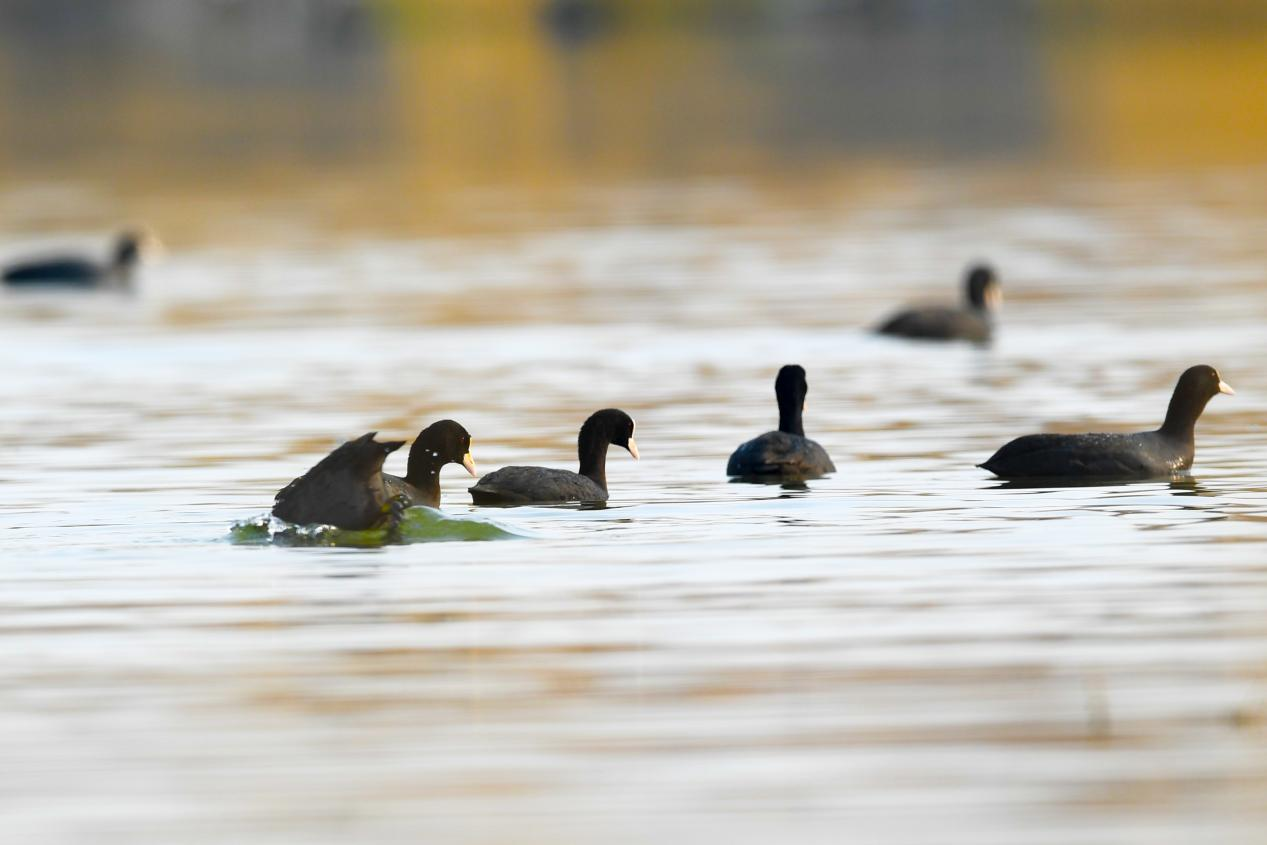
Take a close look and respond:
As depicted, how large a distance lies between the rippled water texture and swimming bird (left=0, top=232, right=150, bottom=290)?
288 inches

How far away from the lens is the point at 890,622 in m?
13.2

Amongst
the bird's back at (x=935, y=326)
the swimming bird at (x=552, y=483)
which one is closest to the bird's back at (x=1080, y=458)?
the swimming bird at (x=552, y=483)

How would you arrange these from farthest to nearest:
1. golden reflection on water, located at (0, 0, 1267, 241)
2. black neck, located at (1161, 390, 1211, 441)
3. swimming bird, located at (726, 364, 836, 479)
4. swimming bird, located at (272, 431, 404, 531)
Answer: golden reflection on water, located at (0, 0, 1267, 241) < black neck, located at (1161, 390, 1211, 441) < swimming bird, located at (726, 364, 836, 479) < swimming bird, located at (272, 431, 404, 531)

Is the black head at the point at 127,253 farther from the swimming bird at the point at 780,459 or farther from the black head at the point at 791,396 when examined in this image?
the swimming bird at the point at 780,459

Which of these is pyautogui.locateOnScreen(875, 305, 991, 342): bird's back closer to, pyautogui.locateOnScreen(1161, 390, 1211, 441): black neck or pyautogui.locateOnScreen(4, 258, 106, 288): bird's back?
pyautogui.locateOnScreen(1161, 390, 1211, 441): black neck

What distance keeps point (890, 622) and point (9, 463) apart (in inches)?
366

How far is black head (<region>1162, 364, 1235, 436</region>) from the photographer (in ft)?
62.2

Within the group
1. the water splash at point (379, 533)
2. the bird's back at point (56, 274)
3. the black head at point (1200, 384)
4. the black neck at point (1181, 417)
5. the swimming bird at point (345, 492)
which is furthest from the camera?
the bird's back at point (56, 274)

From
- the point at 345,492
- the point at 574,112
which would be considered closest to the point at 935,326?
the point at 345,492

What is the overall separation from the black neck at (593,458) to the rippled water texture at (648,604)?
254mm

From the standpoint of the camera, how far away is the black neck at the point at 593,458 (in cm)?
1822

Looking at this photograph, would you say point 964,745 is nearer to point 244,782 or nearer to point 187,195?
point 244,782

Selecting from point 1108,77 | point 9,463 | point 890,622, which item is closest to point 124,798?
point 890,622

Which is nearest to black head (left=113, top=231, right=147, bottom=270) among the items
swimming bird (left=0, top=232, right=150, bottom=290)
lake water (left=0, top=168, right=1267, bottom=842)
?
swimming bird (left=0, top=232, right=150, bottom=290)
